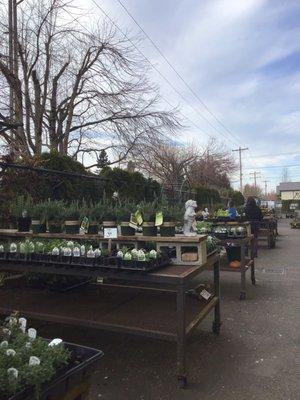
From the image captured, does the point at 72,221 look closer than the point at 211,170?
Yes

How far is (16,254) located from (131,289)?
5.17 feet

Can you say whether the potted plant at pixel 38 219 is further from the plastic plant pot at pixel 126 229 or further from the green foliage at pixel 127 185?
the green foliage at pixel 127 185

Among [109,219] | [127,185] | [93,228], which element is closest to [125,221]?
[109,219]

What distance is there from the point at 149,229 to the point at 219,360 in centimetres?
139

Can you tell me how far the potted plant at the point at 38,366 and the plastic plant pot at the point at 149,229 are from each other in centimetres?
196

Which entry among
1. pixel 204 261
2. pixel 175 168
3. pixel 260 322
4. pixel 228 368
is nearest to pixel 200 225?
pixel 260 322

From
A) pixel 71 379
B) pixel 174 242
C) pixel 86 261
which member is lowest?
pixel 71 379

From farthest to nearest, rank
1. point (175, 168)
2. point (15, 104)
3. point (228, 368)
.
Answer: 1. point (175, 168)
2. point (15, 104)
3. point (228, 368)

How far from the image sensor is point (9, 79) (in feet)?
28.8

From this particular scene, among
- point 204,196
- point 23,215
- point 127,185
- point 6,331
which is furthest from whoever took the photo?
point 204,196

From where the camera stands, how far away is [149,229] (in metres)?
4.02

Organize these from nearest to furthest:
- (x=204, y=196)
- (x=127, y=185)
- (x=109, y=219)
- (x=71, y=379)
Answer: (x=71, y=379) → (x=109, y=219) → (x=127, y=185) → (x=204, y=196)

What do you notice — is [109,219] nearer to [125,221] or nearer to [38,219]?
[125,221]

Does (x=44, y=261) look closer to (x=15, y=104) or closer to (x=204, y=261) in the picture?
(x=204, y=261)
